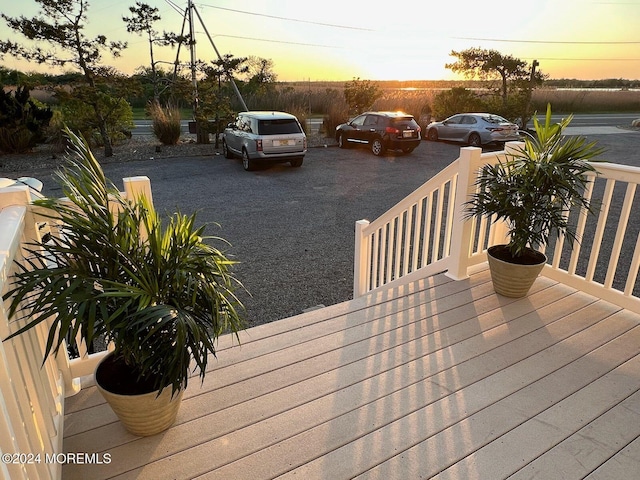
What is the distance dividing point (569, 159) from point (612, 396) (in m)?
1.54

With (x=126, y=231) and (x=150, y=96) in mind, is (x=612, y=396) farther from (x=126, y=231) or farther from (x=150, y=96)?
(x=150, y=96)

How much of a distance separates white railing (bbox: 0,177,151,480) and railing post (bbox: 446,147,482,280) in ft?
7.68

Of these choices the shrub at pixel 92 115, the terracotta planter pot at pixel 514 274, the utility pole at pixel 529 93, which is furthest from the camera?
the utility pole at pixel 529 93

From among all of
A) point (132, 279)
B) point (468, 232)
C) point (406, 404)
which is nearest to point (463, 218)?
point (468, 232)

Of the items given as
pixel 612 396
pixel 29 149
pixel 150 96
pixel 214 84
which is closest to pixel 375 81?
pixel 214 84

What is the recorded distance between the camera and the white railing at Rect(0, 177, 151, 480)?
3.56 feet

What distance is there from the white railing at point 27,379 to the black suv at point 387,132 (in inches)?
431

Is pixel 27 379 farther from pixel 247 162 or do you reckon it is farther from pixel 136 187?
pixel 247 162

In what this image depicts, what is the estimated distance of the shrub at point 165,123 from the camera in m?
13.5

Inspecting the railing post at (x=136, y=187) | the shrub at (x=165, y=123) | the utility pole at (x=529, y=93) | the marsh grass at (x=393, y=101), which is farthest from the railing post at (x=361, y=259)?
the utility pole at (x=529, y=93)

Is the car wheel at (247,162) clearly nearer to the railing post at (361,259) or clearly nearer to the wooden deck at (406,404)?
the railing post at (361,259)

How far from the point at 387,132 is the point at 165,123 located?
7281 mm

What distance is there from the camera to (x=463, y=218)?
3.29 m

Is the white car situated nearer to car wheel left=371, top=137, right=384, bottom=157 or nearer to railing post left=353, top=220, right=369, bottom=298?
car wheel left=371, top=137, right=384, bottom=157
